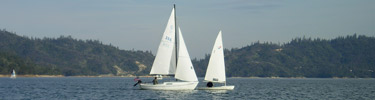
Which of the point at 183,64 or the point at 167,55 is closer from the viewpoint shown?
the point at 183,64

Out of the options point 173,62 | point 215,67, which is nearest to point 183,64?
point 173,62

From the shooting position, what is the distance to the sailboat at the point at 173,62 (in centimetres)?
6619

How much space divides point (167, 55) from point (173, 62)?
129 cm

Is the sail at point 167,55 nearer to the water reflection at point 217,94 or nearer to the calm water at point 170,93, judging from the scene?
the calm water at point 170,93

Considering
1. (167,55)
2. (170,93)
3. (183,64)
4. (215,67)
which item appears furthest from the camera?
(215,67)

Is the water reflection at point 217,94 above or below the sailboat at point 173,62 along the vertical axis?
below

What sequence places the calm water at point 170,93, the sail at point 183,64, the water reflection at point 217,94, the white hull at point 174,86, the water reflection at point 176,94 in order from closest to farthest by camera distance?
the water reflection at point 176,94, the water reflection at point 217,94, the calm water at point 170,93, the sail at point 183,64, the white hull at point 174,86

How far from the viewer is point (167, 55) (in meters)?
67.0

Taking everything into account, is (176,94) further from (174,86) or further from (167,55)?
(167,55)

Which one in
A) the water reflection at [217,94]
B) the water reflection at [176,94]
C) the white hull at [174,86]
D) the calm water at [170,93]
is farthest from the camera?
the white hull at [174,86]

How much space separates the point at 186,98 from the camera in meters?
58.8

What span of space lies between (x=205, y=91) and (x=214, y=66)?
4025 mm

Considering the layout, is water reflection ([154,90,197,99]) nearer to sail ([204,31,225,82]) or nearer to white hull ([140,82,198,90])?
white hull ([140,82,198,90])

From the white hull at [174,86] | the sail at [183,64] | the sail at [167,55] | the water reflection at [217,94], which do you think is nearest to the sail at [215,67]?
the water reflection at [217,94]
